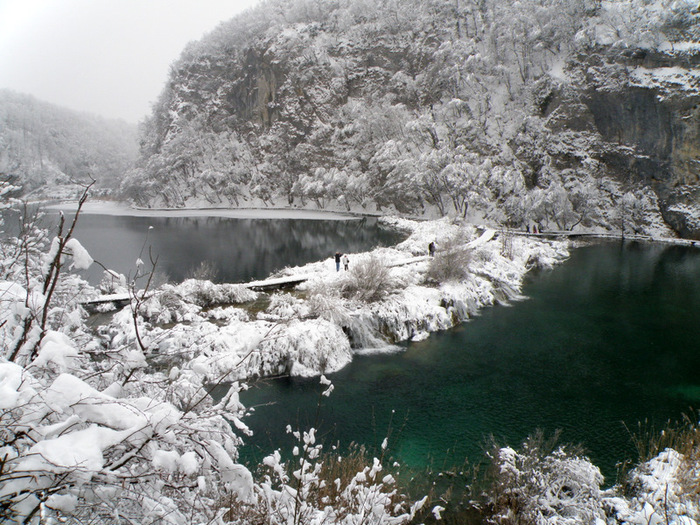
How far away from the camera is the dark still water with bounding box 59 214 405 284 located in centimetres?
2695

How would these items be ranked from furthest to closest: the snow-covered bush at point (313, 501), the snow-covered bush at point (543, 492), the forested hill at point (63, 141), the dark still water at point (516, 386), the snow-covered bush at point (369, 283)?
the forested hill at point (63, 141), the snow-covered bush at point (369, 283), the dark still water at point (516, 386), the snow-covered bush at point (543, 492), the snow-covered bush at point (313, 501)

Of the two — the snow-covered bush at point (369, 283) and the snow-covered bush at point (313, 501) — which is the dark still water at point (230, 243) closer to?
the snow-covered bush at point (369, 283)

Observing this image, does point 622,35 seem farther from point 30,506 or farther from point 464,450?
point 30,506

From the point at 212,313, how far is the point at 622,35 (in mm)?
62180

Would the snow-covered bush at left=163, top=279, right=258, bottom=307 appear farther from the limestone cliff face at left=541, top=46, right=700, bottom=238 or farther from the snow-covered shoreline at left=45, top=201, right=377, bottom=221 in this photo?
the limestone cliff face at left=541, top=46, right=700, bottom=238

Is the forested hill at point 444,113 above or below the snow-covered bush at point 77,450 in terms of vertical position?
above

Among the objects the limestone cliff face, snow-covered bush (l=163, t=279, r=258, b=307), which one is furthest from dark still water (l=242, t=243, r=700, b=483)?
the limestone cliff face

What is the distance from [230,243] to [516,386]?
30.7 m

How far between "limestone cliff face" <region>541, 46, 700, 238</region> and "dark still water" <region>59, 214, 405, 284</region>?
3143 cm

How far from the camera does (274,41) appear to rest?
8550 cm

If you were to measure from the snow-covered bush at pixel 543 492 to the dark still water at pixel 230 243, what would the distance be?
1784cm

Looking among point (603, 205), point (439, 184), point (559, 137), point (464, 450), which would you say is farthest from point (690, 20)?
point (464, 450)

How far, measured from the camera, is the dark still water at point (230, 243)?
26953mm

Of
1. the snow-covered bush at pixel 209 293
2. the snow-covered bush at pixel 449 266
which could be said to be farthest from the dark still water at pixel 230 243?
the snow-covered bush at pixel 449 266
